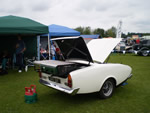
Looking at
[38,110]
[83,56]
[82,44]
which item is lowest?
[38,110]

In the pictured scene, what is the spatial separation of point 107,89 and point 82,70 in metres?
1.21

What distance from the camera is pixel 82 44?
385 cm

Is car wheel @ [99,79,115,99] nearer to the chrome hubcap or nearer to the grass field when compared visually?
the chrome hubcap

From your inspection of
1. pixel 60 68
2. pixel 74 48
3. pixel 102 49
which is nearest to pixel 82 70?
pixel 60 68

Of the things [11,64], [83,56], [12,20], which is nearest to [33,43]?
[11,64]

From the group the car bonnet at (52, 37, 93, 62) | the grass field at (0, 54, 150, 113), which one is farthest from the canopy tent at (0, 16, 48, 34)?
the car bonnet at (52, 37, 93, 62)

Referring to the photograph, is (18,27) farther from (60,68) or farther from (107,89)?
(107,89)

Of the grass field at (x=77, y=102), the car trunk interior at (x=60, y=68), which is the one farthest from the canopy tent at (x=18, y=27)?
the car trunk interior at (x=60, y=68)

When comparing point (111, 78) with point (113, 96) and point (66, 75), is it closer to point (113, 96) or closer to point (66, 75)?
point (113, 96)

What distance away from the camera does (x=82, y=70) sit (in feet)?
11.5

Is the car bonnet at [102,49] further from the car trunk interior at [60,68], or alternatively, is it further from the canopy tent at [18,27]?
the canopy tent at [18,27]

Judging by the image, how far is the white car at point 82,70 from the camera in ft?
11.3

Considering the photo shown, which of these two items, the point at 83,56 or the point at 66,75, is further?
the point at 83,56

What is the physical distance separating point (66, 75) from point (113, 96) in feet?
5.82
